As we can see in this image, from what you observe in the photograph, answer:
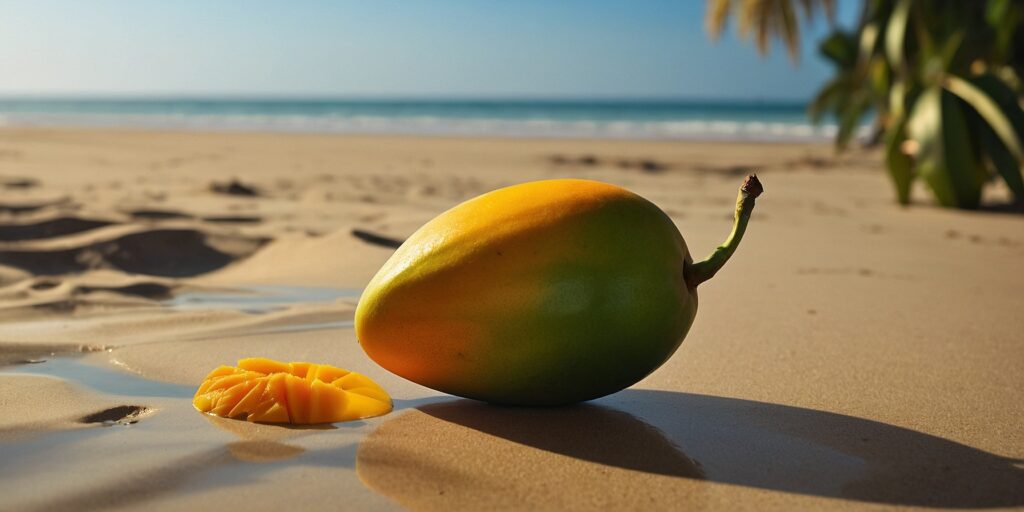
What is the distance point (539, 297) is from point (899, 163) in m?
5.25

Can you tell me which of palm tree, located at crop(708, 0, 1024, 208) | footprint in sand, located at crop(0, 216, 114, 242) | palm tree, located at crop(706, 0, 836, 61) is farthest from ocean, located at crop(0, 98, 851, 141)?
footprint in sand, located at crop(0, 216, 114, 242)

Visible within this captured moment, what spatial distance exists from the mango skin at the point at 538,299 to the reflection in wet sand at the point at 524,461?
2.2 inches

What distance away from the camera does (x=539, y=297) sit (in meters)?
1.45

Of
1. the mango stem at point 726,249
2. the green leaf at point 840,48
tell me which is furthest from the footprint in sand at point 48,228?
the green leaf at point 840,48

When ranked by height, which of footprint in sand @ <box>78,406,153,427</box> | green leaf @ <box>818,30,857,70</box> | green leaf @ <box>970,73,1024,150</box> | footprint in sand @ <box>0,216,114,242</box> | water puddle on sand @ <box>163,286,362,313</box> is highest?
green leaf @ <box>818,30,857,70</box>

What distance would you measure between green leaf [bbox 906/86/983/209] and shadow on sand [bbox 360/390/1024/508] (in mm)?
4430

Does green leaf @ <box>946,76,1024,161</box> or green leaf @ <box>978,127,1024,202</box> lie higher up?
green leaf @ <box>946,76,1024,161</box>

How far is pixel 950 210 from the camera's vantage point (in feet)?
19.2

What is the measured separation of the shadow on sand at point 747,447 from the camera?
53.0 inches

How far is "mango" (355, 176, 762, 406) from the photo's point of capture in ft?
4.77

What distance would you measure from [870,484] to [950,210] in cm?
501

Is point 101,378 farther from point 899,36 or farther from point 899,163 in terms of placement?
point 899,36

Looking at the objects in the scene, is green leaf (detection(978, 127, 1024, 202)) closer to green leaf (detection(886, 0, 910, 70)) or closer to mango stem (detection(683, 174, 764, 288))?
green leaf (detection(886, 0, 910, 70))

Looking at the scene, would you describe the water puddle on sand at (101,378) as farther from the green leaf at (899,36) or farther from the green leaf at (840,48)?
the green leaf at (840,48)
